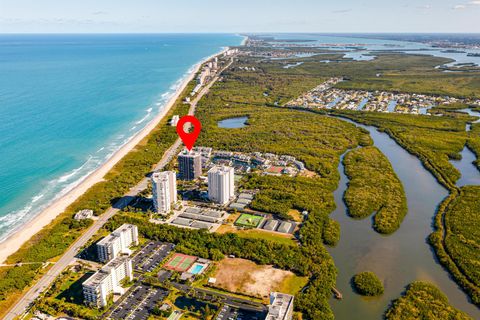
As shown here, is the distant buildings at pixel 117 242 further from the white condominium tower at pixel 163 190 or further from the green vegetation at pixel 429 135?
the green vegetation at pixel 429 135

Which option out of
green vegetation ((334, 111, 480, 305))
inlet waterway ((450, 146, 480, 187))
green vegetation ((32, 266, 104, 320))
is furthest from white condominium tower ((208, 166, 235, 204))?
inlet waterway ((450, 146, 480, 187))

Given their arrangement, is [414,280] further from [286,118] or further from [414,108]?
[414,108]

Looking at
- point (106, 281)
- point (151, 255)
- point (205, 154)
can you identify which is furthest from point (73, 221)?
point (205, 154)

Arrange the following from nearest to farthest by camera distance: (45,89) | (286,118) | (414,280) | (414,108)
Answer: (414,280)
(286,118)
(414,108)
(45,89)

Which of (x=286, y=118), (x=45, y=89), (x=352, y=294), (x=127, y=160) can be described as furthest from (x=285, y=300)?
(x=45, y=89)

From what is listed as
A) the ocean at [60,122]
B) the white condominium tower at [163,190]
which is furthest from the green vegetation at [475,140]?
the ocean at [60,122]

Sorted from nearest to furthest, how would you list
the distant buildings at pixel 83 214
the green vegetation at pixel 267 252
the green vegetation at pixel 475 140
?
the green vegetation at pixel 267 252 → the distant buildings at pixel 83 214 → the green vegetation at pixel 475 140

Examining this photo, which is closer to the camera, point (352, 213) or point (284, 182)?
point (352, 213)
